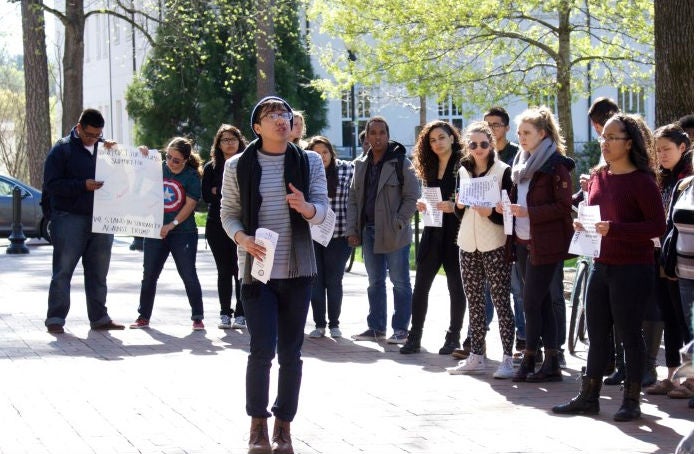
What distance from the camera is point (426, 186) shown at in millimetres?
10383

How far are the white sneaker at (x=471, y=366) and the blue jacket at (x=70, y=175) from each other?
3967mm

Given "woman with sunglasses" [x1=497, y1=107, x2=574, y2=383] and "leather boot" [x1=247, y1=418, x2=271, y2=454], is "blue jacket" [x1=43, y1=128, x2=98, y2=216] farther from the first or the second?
"leather boot" [x1=247, y1=418, x2=271, y2=454]

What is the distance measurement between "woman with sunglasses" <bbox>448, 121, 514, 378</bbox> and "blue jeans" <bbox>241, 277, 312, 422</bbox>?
272 centimetres

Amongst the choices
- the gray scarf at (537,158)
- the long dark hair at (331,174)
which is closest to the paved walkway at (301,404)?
the long dark hair at (331,174)

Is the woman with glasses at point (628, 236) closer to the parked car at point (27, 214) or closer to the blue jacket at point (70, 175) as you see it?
the blue jacket at point (70, 175)

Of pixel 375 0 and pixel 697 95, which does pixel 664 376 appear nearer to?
pixel 697 95

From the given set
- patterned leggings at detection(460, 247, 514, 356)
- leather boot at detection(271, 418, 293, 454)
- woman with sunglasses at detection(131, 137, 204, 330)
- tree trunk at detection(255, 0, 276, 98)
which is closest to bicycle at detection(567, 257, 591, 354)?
patterned leggings at detection(460, 247, 514, 356)

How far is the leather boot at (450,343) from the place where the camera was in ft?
34.3

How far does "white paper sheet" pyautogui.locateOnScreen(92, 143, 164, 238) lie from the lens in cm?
1177

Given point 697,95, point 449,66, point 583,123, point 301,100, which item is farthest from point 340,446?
point 583,123

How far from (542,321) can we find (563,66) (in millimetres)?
15042

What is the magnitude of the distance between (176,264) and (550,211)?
4.65 meters

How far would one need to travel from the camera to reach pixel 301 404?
824 centimetres

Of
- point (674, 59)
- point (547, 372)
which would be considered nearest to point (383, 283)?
point (547, 372)
